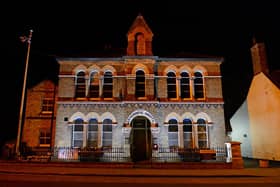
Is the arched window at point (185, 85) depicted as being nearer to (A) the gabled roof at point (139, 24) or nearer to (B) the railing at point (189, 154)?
(B) the railing at point (189, 154)

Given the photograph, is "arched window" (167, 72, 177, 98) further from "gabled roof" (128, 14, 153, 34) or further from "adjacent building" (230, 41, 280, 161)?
"adjacent building" (230, 41, 280, 161)

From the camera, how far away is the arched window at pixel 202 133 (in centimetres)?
2084

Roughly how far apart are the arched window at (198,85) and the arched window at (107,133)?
8234 millimetres

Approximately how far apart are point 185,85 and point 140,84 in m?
4.20

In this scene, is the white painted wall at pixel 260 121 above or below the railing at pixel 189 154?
above

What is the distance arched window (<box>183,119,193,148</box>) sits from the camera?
20.8 meters

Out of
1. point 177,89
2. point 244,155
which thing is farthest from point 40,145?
point 244,155

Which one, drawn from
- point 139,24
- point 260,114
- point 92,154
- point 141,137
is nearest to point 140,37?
point 139,24

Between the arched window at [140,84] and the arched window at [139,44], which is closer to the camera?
the arched window at [140,84]

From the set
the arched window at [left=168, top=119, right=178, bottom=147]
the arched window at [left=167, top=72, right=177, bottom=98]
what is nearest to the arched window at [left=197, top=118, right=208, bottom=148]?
the arched window at [left=168, top=119, right=178, bottom=147]

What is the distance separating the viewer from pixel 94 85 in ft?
71.6

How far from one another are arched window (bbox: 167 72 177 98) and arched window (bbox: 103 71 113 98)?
5233mm

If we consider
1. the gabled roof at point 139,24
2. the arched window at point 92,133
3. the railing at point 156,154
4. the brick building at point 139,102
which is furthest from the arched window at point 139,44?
the railing at point 156,154

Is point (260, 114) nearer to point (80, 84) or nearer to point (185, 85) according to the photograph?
point (185, 85)
